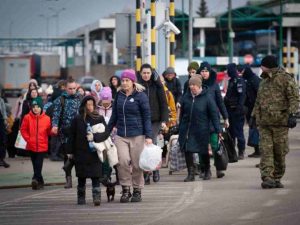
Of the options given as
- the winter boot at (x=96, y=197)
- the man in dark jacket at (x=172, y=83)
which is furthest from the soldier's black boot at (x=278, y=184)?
the man in dark jacket at (x=172, y=83)

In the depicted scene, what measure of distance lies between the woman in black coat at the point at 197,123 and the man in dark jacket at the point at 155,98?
26.2 inches

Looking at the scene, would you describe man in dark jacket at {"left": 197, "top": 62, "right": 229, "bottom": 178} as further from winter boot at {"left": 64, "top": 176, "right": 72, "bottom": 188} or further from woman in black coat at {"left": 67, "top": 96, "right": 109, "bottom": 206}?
woman in black coat at {"left": 67, "top": 96, "right": 109, "bottom": 206}

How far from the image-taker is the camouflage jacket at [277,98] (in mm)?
16047

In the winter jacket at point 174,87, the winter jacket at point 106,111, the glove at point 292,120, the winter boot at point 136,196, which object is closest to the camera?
the winter boot at point 136,196

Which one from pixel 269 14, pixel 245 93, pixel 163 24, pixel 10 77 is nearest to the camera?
pixel 245 93

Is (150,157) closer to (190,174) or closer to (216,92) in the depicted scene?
(190,174)

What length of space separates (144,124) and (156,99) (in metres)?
2.40

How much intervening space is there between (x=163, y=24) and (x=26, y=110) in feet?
15.9

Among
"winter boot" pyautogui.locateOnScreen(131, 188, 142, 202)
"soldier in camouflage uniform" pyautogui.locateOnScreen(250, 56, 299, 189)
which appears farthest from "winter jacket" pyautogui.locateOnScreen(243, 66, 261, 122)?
"winter boot" pyautogui.locateOnScreen(131, 188, 142, 202)

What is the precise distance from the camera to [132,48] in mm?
28906

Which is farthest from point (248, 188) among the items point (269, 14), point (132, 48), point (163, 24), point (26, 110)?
point (269, 14)

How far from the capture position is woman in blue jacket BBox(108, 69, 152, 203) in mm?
15039

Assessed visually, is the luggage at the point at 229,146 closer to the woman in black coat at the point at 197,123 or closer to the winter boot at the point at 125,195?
the woman in black coat at the point at 197,123

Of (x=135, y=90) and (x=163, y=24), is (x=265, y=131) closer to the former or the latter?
(x=135, y=90)
